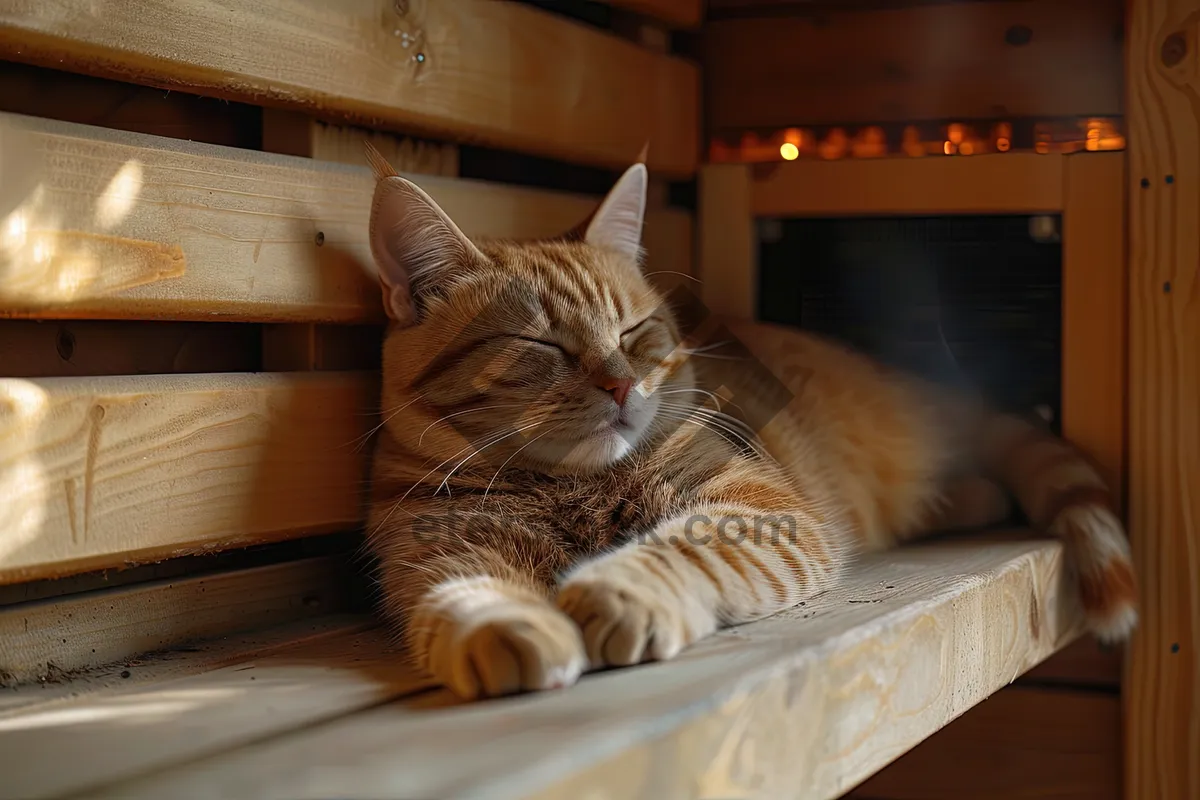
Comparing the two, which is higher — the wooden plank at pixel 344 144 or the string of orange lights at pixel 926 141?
the string of orange lights at pixel 926 141

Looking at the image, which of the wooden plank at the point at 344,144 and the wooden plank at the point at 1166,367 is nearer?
the wooden plank at the point at 344,144

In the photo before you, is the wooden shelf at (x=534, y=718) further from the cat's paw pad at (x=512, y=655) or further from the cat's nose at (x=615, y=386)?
the cat's nose at (x=615, y=386)

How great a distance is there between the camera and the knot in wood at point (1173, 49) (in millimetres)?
2266

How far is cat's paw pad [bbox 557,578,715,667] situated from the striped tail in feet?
3.67

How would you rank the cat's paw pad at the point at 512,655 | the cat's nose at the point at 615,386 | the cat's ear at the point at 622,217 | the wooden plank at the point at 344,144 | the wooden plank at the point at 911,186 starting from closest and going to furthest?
the cat's paw pad at the point at 512,655
the cat's nose at the point at 615,386
the wooden plank at the point at 344,144
the cat's ear at the point at 622,217
the wooden plank at the point at 911,186

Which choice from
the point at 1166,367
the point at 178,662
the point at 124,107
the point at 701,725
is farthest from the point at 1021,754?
the point at 124,107

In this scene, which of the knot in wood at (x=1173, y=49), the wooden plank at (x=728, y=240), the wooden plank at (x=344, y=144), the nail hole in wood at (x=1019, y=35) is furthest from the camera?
the wooden plank at (x=728, y=240)

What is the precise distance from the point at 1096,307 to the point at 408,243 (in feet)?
4.81

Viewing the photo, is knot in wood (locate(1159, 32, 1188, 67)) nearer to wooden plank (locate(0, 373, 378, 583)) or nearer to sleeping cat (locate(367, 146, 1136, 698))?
sleeping cat (locate(367, 146, 1136, 698))

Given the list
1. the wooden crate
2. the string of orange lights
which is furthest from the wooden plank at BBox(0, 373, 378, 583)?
the string of orange lights

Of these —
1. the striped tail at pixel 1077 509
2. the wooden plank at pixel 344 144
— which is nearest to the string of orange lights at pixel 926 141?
the striped tail at pixel 1077 509

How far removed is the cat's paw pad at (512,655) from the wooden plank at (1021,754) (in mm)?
1642

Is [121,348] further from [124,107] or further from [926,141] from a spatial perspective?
[926,141]

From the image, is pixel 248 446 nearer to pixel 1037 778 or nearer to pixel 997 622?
pixel 997 622
